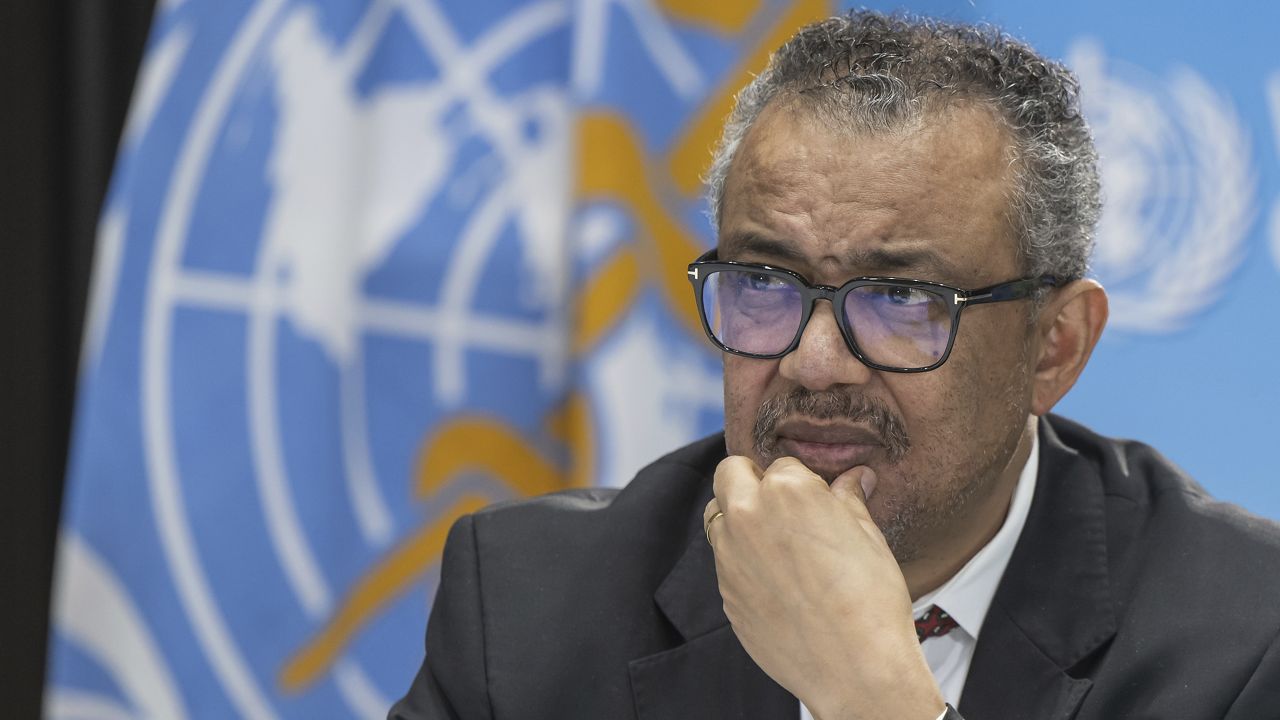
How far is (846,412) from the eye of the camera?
181 cm

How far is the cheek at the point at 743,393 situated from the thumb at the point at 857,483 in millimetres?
158

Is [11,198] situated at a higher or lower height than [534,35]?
lower

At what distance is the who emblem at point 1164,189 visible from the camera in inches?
112

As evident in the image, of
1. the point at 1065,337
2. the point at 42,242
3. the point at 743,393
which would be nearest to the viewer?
the point at 743,393

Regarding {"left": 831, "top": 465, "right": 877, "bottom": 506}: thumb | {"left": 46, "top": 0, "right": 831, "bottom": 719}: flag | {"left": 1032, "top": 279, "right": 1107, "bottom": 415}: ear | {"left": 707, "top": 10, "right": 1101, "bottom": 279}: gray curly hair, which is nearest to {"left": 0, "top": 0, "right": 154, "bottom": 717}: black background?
{"left": 46, "top": 0, "right": 831, "bottom": 719}: flag

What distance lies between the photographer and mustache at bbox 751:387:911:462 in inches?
71.3

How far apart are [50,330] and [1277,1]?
125 inches

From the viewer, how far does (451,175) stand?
11.0 ft

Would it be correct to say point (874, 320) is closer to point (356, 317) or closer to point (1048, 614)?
point (1048, 614)

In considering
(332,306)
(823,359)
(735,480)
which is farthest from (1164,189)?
(332,306)

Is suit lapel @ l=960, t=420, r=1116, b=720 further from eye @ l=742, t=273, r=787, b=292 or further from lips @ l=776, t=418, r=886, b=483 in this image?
eye @ l=742, t=273, r=787, b=292

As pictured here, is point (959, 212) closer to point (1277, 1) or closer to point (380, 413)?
point (1277, 1)

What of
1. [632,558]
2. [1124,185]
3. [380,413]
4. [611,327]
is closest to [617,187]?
[611,327]

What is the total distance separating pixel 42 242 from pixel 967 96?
2.54 metres
